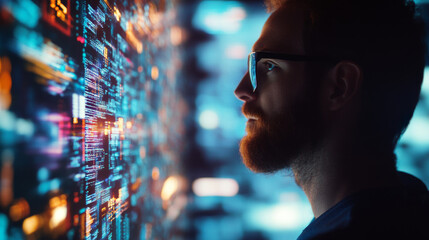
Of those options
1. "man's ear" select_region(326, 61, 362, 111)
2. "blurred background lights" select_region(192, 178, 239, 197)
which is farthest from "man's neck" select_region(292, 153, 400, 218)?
"blurred background lights" select_region(192, 178, 239, 197)

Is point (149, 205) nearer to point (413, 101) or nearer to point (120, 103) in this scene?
point (120, 103)

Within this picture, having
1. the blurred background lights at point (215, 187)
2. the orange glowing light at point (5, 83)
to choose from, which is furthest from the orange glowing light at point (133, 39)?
the blurred background lights at point (215, 187)

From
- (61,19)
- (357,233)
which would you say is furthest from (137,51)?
(357,233)

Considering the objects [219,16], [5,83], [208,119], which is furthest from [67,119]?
[219,16]

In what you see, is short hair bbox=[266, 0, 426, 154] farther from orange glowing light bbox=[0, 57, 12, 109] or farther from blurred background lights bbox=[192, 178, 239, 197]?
blurred background lights bbox=[192, 178, 239, 197]

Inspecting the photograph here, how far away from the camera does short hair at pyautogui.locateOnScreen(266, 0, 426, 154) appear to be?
762mm

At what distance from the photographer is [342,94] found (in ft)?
2.55

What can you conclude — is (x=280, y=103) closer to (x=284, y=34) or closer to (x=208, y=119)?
(x=284, y=34)

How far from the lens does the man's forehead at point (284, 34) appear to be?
32.5 inches

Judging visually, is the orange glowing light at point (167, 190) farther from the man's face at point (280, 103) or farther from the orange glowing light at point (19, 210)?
the orange glowing light at point (19, 210)

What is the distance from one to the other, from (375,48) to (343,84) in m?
0.13

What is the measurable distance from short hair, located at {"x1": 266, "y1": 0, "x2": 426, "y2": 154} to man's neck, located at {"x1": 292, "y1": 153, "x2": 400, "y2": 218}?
77 mm

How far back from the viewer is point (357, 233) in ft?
1.83

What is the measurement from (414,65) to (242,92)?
20.2 inches
